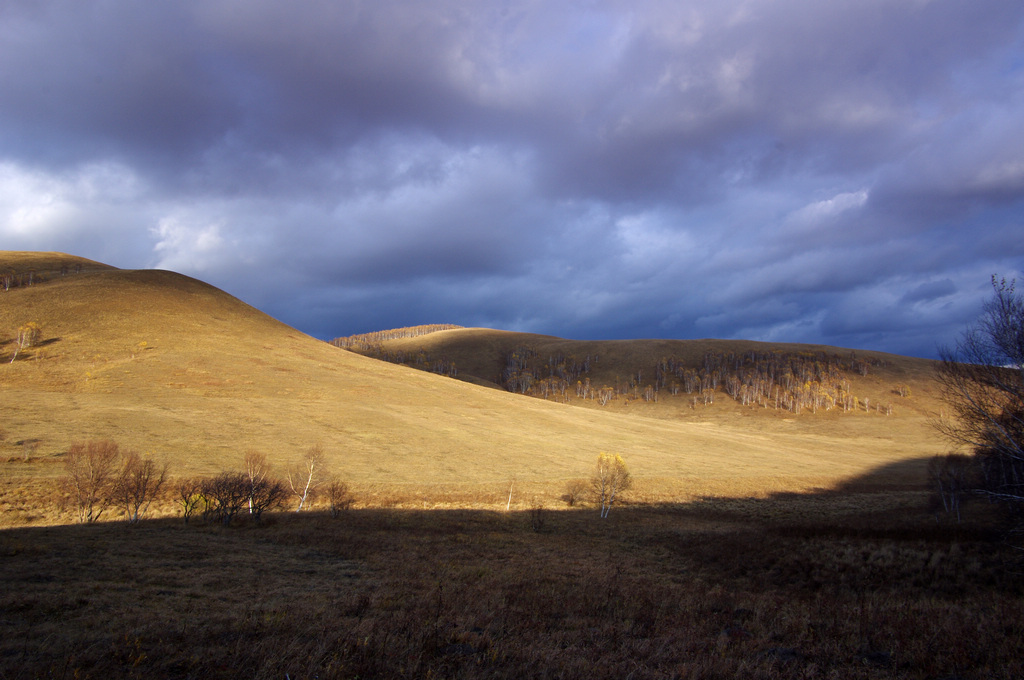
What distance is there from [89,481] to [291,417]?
3247 centimetres

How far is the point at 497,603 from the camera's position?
12984 mm

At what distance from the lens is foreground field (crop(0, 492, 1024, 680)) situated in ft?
26.2

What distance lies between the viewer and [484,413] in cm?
7906

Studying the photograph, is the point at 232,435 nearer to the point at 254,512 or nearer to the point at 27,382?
the point at 254,512

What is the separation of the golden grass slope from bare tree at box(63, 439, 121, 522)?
350 inches

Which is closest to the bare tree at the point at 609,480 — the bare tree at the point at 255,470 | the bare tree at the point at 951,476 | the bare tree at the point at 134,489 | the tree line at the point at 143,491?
the tree line at the point at 143,491

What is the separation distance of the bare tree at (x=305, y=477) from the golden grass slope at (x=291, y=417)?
224 centimetres

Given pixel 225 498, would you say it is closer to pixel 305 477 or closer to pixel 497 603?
pixel 305 477

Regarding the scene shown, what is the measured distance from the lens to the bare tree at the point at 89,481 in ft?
85.2

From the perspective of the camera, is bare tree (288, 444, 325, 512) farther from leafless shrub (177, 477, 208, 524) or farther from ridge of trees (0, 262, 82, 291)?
ridge of trees (0, 262, 82, 291)

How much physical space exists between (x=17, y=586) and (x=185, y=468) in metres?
28.0

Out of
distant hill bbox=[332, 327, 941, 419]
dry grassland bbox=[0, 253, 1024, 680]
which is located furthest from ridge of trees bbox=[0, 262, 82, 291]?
distant hill bbox=[332, 327, 941, 419]

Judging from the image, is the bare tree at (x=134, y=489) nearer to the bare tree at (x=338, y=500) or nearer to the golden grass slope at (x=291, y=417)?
the golden grass slope at (x=291, y=417)

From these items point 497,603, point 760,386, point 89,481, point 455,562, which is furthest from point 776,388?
point 89,481
